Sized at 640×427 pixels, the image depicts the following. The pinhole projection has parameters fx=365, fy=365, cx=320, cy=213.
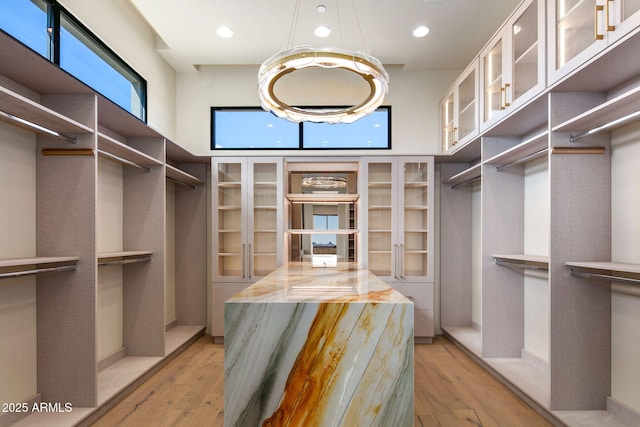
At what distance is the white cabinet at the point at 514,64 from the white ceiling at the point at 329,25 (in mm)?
485

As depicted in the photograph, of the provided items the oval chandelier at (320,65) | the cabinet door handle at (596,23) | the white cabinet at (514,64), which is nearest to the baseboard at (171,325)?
the oval chandelier at (320,65)

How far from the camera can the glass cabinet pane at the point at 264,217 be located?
460cm

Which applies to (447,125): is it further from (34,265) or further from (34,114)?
(34,265)

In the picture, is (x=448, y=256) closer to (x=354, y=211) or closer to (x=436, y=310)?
(x=436, y=310)

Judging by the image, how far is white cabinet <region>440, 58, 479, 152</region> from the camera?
3.74 meters

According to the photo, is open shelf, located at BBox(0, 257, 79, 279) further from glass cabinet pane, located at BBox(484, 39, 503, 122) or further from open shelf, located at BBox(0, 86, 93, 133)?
glass cabinet pane, located at BBox(484, 39, 503, 122)

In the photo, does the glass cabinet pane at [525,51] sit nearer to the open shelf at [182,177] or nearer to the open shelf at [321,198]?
the open shelf at [321,198]

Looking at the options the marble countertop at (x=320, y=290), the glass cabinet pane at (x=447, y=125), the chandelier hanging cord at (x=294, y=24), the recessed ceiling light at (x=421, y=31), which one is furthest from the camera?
the glass cabinet pane at (x=447, y=125)

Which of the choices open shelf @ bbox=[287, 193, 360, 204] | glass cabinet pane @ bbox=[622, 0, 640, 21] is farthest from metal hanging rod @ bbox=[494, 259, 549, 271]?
glass cabinet pane @ bbox=[622, 0, 640, 21]

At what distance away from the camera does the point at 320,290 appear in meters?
2.11

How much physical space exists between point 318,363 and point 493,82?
115 inches

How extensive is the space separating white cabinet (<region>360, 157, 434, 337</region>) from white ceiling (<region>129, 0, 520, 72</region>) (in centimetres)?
130

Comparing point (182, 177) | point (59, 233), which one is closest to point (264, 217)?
point (182, 177)

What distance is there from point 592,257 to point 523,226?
3.66 ft
